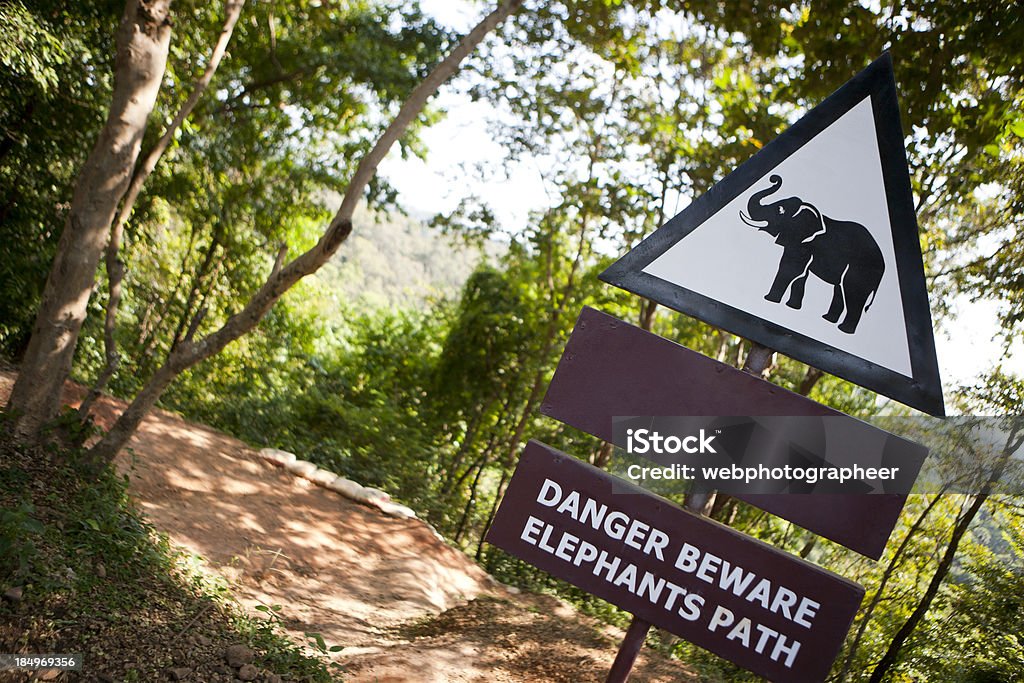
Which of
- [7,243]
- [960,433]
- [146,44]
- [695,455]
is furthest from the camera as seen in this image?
[7,243]

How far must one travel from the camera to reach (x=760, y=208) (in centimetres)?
183

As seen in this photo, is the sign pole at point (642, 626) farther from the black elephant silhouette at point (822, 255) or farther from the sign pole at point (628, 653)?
the black elephant silhouette at point (822, 255)

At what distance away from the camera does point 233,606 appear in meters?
5.04

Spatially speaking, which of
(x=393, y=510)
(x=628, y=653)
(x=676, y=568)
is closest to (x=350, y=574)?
(x=393, y=510)

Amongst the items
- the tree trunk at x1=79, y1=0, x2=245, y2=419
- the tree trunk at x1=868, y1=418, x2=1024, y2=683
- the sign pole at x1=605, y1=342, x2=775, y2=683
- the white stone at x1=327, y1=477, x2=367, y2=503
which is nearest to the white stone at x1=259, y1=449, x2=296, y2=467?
the white stone at x1=327, y1=477, x2=367, y2=503

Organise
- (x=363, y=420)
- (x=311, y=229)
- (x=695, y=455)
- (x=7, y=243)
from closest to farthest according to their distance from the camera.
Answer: (x=695, y=455) < (x=7, y=243) < (x=363, y=420) < (x=311, y=229)

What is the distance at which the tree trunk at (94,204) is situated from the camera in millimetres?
5418

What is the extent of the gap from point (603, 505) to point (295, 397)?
13.8 metres

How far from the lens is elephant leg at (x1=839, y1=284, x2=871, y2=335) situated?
5.81 ft

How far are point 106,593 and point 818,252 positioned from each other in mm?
4152

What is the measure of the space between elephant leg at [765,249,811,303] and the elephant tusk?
9cm

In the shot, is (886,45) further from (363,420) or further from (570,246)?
(363,420)

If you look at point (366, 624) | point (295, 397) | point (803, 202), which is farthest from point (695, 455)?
point (295, 397)

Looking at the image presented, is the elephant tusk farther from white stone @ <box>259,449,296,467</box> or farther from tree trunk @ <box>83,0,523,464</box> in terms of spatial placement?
white stone @ <box>259,449,296,467</box>
